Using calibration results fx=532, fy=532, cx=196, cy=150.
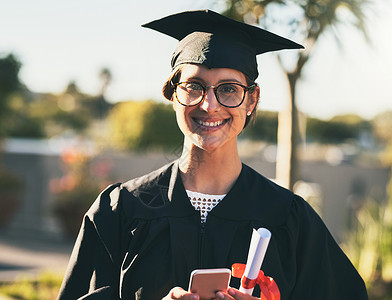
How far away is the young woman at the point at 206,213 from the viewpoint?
187 cm

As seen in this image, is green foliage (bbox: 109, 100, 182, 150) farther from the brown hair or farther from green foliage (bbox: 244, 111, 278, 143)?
the brown hair

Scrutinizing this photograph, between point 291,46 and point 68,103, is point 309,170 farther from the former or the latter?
point 68,103

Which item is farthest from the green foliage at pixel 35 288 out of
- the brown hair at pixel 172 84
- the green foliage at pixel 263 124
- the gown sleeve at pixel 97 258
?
the brown hair at pixel 172 84

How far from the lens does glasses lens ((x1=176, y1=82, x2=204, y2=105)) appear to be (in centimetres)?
188

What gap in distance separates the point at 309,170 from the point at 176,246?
12607 millimetres

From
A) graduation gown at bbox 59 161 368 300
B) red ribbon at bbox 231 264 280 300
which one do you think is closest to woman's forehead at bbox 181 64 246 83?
graduation gown at bbox 59 161 368 300

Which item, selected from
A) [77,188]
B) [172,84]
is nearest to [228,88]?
[172,84]

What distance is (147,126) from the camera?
18.6 meters

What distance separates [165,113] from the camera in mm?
18656

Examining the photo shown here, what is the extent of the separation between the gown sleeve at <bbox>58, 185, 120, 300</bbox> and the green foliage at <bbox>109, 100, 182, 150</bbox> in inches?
628

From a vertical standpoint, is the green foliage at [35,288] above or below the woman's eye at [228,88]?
below

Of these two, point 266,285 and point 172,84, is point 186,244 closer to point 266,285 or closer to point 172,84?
point 266,285

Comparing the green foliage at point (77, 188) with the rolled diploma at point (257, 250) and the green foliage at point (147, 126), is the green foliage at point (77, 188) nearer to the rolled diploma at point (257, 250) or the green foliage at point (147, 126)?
the green foliage at point (147, 126)

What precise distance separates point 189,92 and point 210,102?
0.32 ft
